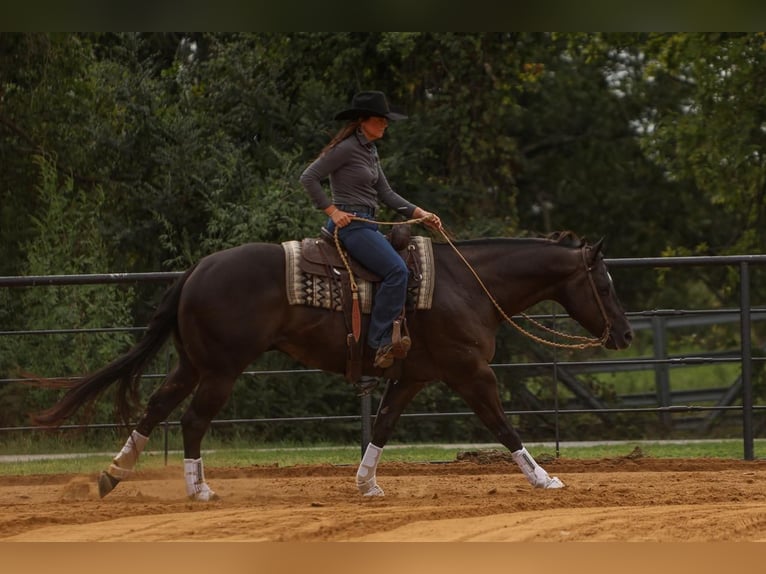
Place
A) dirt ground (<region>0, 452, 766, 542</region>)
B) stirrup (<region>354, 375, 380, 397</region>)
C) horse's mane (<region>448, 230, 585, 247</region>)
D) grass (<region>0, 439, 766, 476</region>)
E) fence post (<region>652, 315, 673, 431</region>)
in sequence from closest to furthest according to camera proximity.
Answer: dirt ground (<region>0, 452, 766, 542</region>)
stirrup (<region>354, 375, 380, 397</region>)
horse's mane (<region>448, 230, 585, 247</region>)
grass (<region>0, 439, 766, 476</region>)
fence post (<region>652, 315, 673, 431</region>)

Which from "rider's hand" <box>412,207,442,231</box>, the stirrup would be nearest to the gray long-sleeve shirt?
"rider's hand" <box>412,207,442,231</box>

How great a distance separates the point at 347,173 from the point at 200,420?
1746 mm

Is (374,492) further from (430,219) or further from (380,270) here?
(430,219)

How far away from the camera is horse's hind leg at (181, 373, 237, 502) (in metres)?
7.21

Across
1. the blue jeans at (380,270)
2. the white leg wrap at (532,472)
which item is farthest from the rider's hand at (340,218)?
the white leg wrap at (532,472)

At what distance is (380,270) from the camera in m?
7.20

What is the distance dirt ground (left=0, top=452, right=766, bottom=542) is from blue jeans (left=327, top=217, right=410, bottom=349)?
1.04 metres

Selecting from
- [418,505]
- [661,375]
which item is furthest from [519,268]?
[661,375]

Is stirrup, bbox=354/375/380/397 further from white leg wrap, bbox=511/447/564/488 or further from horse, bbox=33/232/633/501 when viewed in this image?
white leg wrap, bbox=511/447/564/488

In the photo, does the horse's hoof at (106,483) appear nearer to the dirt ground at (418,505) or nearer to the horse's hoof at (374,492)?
the dirt ground at (418,505)

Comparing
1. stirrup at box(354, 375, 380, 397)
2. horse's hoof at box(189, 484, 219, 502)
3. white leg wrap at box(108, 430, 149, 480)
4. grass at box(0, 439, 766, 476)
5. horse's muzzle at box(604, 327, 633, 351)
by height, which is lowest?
grass at box(0, 439, 766, 476)

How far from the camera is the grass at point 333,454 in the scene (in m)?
9.91

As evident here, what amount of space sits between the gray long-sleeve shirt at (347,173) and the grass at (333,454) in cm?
333

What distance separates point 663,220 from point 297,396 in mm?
14605
